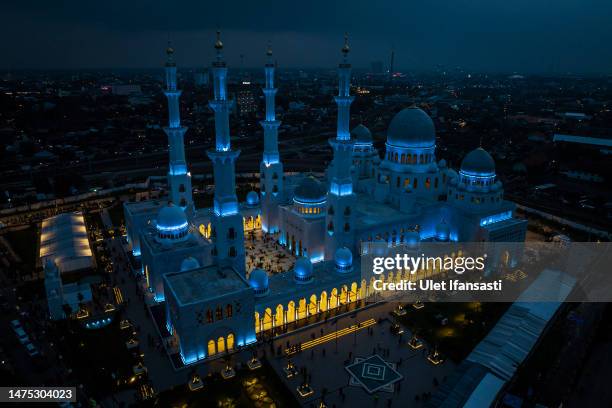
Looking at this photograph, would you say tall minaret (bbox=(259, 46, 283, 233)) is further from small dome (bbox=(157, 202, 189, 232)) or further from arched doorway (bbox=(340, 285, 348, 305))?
arched doorway (bbox=(340, 285, 348, 305))

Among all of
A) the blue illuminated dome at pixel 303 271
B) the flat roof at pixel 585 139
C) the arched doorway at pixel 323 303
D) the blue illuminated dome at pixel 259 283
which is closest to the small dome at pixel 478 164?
the arched doorway at pixel 323 303

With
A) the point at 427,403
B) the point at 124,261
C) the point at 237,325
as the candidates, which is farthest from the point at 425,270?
the point at 124,261

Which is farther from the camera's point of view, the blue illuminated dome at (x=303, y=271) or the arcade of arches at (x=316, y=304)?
the blue illuminated dome at (x=303, y=271)

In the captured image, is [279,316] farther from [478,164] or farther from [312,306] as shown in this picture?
[478,164]

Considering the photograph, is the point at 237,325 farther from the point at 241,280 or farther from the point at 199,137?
the point at 199,137

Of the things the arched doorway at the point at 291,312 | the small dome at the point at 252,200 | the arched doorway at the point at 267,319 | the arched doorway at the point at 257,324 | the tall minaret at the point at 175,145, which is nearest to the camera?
the arched doorway at the point at 257,324

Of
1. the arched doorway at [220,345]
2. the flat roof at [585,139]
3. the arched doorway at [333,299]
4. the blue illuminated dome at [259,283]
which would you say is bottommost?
the arched doorway at [220,345]

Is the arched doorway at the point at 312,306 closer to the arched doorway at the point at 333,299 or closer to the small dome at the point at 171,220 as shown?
the arched doorway at the point at 333,299

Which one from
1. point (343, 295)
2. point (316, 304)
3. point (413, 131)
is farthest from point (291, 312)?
point (413, 131)
